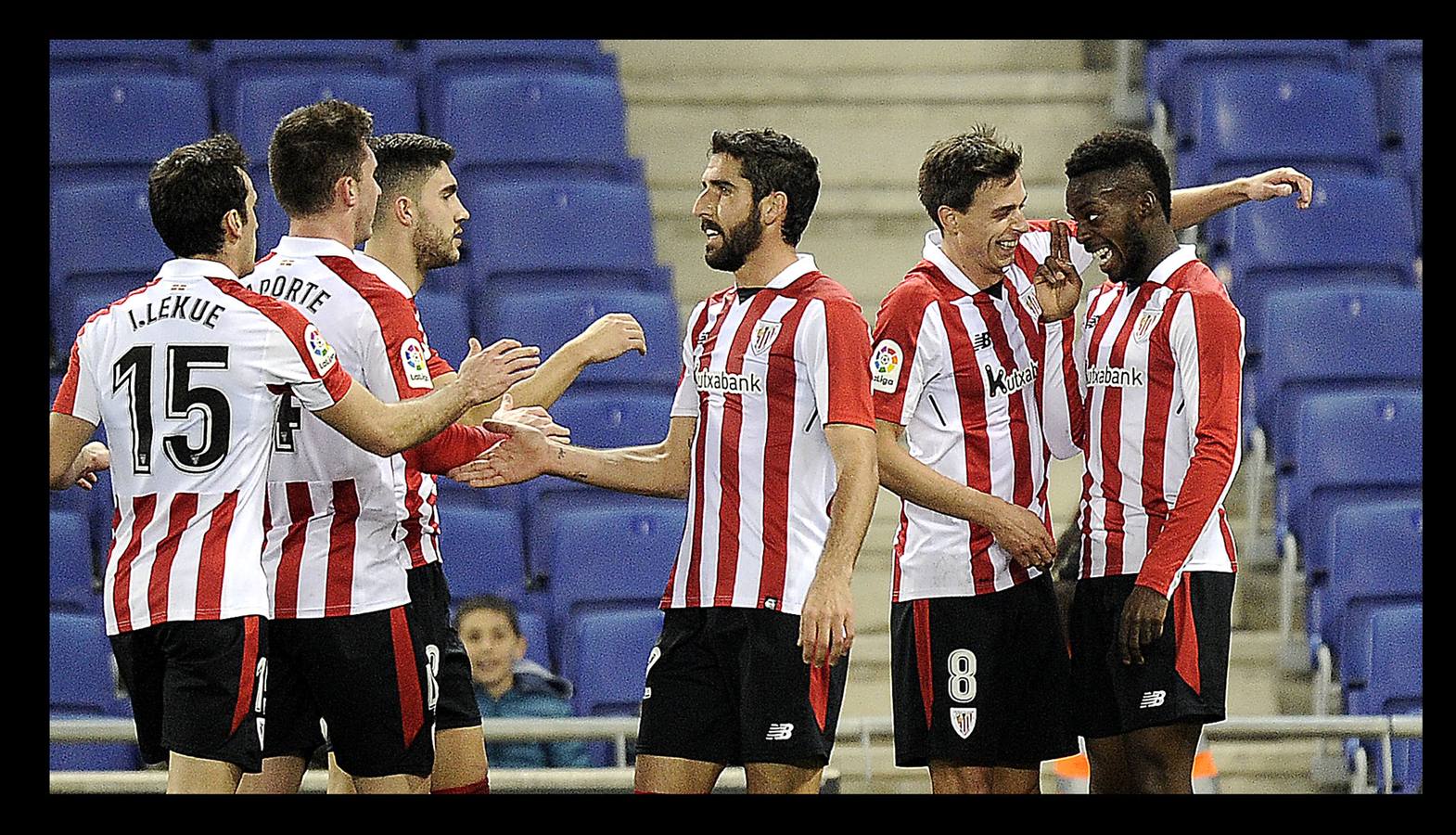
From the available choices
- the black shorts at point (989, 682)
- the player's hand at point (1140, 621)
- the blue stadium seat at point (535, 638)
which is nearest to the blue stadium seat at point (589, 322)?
the blue stadium seat at point (535, 638)

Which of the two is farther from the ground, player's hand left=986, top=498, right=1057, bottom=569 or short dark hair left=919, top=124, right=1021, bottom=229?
short dark hair left=919, top=124, right=1021, bottom=229

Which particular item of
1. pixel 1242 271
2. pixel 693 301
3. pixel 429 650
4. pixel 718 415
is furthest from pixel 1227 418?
pixel 693 301

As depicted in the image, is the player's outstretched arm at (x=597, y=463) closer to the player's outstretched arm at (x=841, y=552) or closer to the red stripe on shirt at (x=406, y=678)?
the red stripe on shirt at (x=406, y=678)

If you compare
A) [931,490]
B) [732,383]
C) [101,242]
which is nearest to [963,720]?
[931,490]

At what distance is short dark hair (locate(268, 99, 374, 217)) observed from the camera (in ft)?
14.9

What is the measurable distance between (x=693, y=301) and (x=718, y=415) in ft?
14.9

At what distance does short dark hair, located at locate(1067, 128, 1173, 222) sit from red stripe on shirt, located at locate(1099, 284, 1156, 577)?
0.87 ft

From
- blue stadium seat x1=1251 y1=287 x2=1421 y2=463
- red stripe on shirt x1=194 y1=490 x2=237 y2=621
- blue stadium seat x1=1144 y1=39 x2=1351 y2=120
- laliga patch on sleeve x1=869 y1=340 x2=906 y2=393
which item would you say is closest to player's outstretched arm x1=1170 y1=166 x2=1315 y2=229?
laliga patch on sleeve x1=869 y1=340 x2=906 y2=393

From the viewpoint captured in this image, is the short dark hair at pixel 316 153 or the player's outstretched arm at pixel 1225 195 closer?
the short dark hair at pixel 316 153

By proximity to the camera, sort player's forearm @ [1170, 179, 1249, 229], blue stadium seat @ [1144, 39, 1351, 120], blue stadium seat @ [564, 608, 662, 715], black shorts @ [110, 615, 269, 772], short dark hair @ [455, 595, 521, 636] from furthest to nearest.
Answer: blue stadium seat @ [1144, 39, 1351, 120] → blue stadium seat @ [564, 608, 662, 715] → short dark hair @ [455, 595, 521, 636] → player's forearm @ [1170, 179, 1249, 229] → black shorts @ [110, 615, 269, 772]

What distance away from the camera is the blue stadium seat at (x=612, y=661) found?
676 cm

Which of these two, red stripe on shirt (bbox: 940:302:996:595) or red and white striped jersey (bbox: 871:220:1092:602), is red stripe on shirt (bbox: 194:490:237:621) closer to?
red and white striped jersey (bbox: 871:220:1092:602)

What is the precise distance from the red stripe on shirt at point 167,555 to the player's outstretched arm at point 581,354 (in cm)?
80
